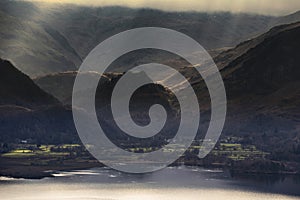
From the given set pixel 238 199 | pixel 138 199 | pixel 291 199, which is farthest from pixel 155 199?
pixel 291 199

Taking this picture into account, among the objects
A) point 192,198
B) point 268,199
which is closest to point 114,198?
point 192,198

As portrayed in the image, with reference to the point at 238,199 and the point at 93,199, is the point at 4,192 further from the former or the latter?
the point at 238,199

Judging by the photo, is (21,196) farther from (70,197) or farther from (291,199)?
(291,199)

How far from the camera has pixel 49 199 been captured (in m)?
191

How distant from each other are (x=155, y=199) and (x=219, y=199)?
1414 centimetres

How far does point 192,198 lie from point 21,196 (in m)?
37.5

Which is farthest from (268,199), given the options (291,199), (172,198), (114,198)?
(114,198)

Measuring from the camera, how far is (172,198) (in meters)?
198

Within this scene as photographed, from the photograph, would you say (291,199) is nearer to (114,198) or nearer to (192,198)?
(192,198)

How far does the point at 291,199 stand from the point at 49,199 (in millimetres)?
53433

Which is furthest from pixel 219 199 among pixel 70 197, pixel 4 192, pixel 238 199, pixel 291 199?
pixel 4 192

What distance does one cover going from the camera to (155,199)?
195m

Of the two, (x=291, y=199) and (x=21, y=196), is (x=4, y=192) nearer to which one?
(x=21, y=196)

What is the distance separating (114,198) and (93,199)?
5142 millimetres
